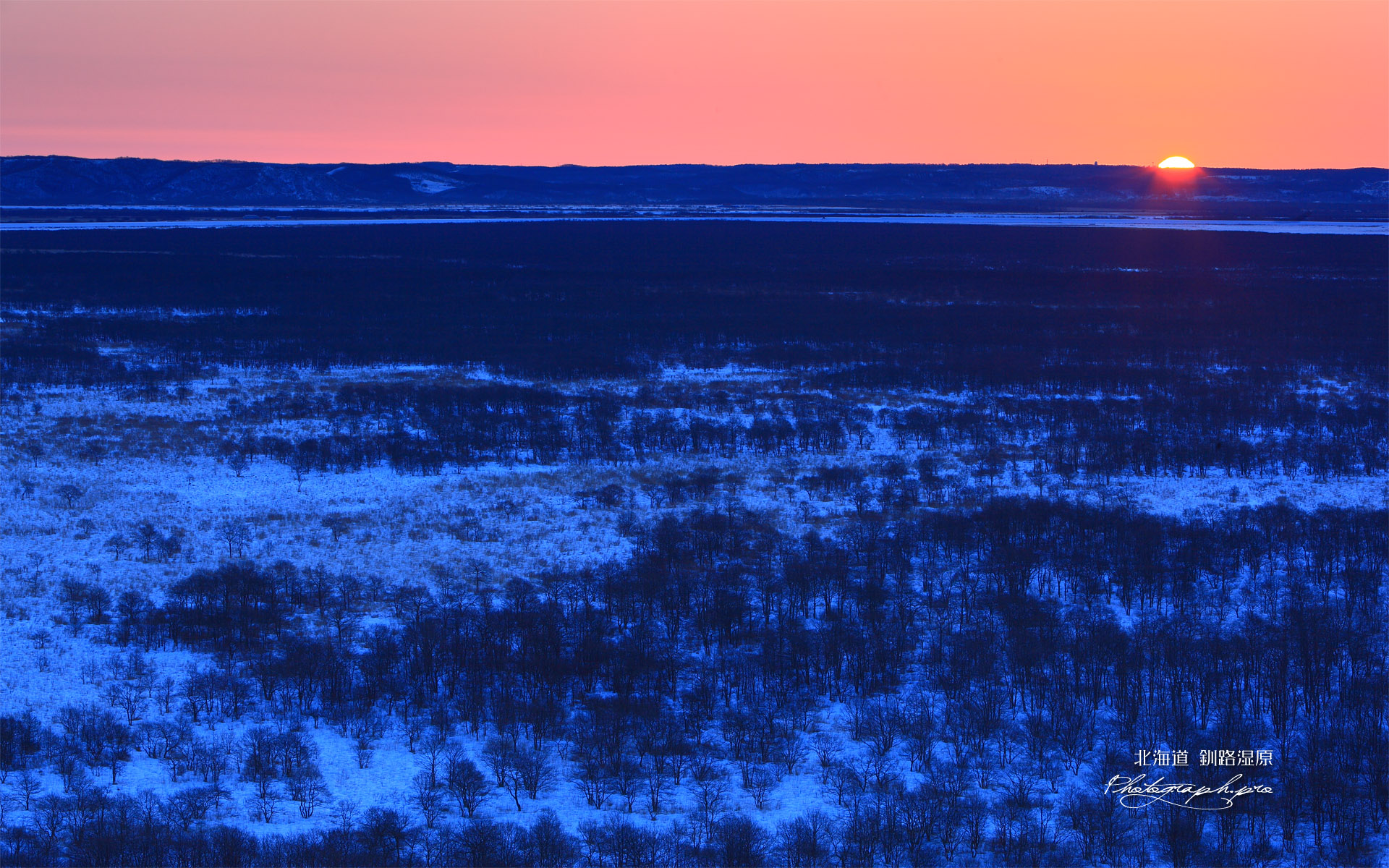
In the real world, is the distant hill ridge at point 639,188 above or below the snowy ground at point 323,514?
above

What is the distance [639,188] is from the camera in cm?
18588

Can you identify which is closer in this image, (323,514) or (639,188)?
(323,514)

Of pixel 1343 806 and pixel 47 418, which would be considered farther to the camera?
pixel 47 418

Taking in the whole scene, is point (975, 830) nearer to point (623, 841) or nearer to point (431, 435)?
point (623, 841)

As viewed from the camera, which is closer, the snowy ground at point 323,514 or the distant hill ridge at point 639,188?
the snowy ground at point 323,514

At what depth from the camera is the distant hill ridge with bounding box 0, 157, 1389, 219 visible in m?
156

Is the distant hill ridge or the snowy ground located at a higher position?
the distant hill ridge

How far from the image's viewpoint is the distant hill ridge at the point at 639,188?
156m

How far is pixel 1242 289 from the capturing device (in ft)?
139

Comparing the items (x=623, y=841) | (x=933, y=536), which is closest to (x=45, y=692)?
(x=623, y=841)

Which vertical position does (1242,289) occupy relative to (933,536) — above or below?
above

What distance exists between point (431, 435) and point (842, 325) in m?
16.5

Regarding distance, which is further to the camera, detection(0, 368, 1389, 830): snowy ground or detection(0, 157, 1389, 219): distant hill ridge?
detection(0, 157, 1389, 219): distant hill ridge

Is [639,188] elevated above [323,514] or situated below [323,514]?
above
